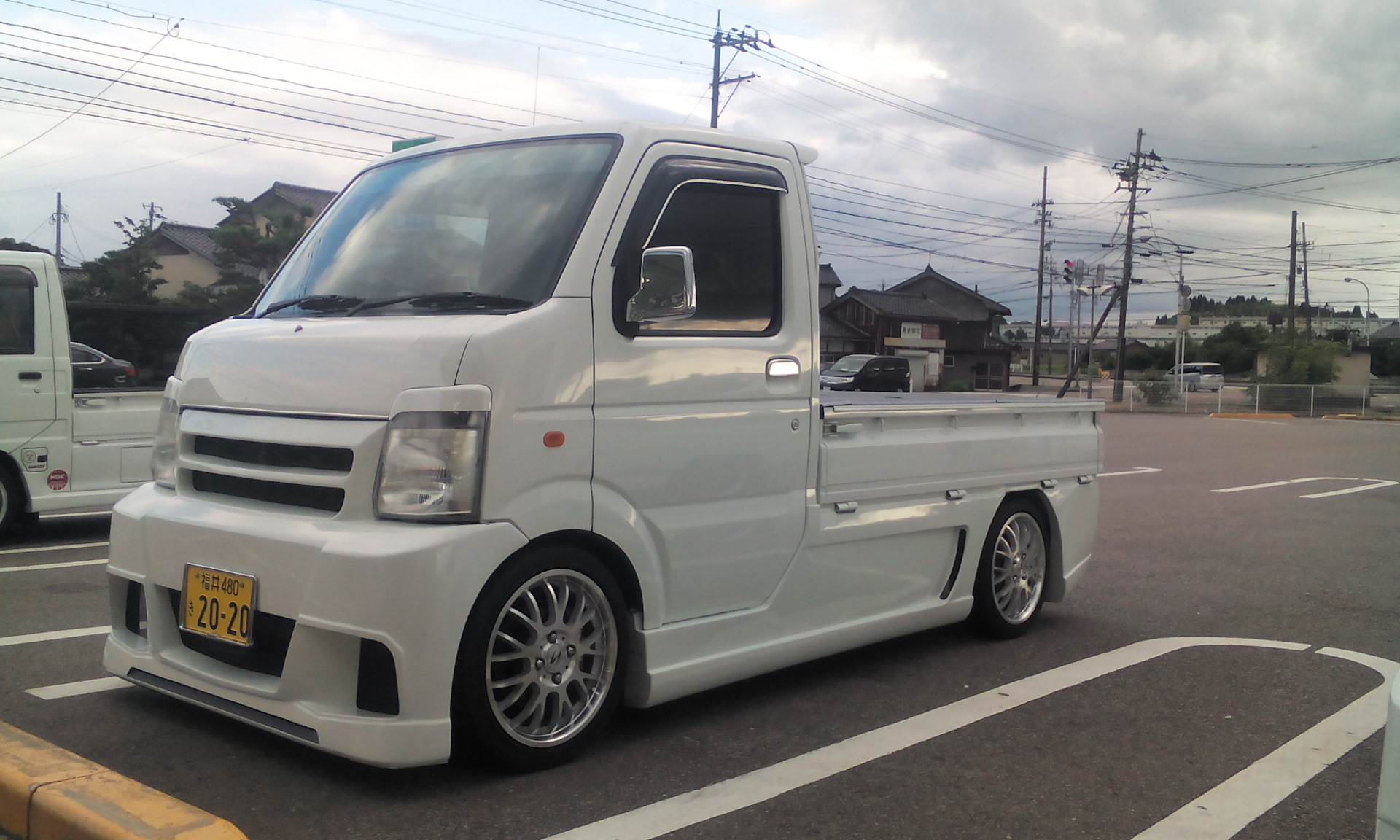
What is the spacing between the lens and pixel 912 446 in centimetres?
472

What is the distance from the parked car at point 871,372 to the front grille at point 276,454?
1217 inches

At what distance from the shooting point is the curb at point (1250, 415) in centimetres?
3416

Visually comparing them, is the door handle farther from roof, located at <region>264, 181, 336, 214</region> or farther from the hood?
roof, located at <region>264, 181, 336, 214</region>

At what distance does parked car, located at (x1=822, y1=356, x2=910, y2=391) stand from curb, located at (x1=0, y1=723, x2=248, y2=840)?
31.6m

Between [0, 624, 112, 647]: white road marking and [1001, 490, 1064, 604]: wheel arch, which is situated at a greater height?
[1001, 490, 1064, 604]: wheel arch

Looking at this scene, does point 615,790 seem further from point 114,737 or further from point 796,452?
point 114,737

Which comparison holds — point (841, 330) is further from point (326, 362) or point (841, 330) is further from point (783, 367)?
point (326, 362)

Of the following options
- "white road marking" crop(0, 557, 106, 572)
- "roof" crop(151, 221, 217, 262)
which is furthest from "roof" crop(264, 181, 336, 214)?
"white road marking" crop(0, 557, 106, 572)

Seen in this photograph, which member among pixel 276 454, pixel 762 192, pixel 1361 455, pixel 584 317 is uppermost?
pixel 762 192

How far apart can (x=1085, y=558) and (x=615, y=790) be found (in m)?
3.71

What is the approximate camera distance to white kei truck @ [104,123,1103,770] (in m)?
3.09

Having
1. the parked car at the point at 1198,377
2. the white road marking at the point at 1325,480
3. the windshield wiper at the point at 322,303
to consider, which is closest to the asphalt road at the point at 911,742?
the windshield wiper at the point at 322,303

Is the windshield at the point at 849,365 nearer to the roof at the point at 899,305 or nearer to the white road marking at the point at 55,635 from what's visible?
the roof at the point at 899,305

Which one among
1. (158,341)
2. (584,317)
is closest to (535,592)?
(584,317)
